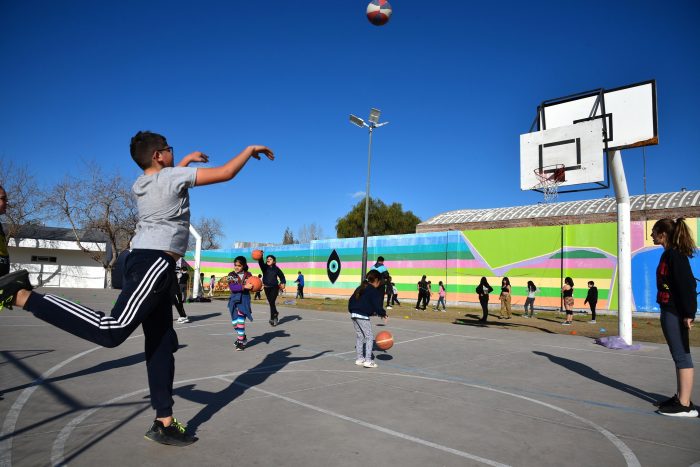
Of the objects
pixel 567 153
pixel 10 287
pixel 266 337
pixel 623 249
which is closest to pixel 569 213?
pixel 567 153

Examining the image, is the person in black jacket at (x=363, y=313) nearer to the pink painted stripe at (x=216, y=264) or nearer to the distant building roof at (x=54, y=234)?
the pink painted stripe at (x=216, y=264)

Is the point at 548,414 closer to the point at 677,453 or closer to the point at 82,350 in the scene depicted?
the point at 677,453

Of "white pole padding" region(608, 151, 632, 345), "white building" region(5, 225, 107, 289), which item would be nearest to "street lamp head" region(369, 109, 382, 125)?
"white pole padding" region(608, 151, 632, 345)

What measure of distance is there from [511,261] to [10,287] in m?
25.1

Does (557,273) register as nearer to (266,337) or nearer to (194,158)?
(266,337)

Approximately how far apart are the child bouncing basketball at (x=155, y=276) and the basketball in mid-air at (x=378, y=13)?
1380 centimetres

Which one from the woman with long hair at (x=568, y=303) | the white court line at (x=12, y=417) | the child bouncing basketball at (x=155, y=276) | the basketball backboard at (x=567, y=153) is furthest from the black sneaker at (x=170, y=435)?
the woman with long hair at (x=568, y=303)

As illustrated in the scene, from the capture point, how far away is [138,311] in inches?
132

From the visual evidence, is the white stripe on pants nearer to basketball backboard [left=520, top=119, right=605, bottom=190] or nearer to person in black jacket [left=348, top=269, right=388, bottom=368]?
person in black jacket [left=348, top=269, right=388, bottom=368]

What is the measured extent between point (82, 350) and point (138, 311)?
255 inches

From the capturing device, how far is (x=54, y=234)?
44938 millimetres

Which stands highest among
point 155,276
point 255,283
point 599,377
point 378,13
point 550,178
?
point 378,13

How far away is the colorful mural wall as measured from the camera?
21750 millimetres

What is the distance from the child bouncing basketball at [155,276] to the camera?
3.20 meters
